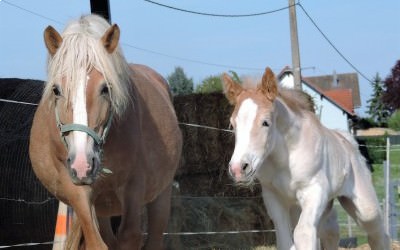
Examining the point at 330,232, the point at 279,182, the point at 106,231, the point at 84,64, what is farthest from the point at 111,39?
the point at 330,232

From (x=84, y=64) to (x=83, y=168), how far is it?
2.49 feet

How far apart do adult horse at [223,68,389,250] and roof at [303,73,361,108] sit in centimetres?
7023

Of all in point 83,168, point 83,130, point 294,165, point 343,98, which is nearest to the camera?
point 83,168

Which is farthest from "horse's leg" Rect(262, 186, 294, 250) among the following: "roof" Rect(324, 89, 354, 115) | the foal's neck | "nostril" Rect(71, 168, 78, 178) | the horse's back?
"roof" Rect(324, 89, 354, 115)

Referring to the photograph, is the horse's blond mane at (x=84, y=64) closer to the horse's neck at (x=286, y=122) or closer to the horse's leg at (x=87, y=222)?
the horse's leg at (x=87, y=222)

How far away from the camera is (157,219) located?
21.1ft

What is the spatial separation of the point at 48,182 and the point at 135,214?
28.5 inches

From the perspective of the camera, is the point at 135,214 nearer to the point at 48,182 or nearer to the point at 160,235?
the point at 48,182

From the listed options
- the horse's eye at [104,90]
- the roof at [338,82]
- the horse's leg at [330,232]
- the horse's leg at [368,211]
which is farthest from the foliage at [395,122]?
the horse's eye at [104,90]

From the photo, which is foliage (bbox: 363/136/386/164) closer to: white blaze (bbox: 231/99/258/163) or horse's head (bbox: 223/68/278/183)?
horse's head (bbox: 223/68/278/183)

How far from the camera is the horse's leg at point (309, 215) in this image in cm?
572

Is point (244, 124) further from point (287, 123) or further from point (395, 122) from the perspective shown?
point (395, 122)

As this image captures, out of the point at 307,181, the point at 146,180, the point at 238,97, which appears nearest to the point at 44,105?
the point at 146,180

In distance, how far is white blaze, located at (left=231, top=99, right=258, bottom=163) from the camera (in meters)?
5.26
